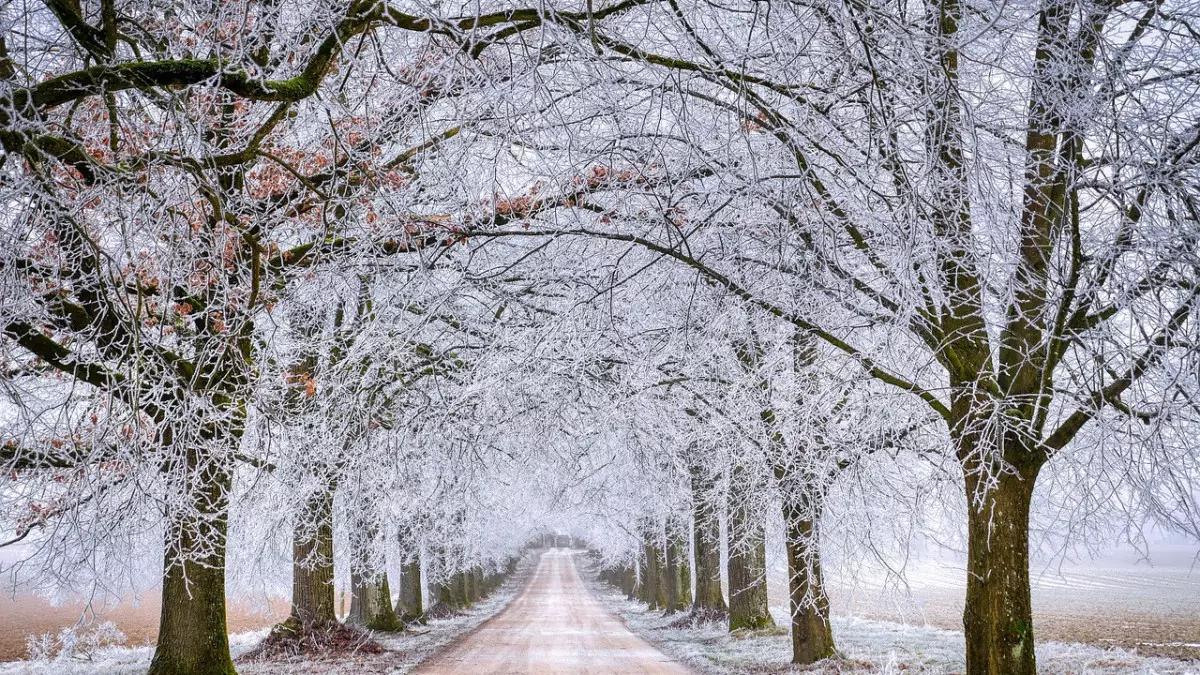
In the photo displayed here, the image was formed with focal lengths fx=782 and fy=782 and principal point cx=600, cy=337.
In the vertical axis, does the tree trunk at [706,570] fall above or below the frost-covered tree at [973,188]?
below

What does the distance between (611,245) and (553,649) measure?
1260cm

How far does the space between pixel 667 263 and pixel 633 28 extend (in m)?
2.24

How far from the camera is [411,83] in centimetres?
500

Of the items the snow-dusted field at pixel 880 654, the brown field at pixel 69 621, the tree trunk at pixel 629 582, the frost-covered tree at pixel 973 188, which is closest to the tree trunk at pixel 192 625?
the frost-covered tree at pixel 973 188

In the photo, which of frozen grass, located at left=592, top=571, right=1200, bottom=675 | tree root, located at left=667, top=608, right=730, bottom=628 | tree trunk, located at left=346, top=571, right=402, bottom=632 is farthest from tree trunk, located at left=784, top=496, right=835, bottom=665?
tree trunk, located at left=346, top=571, right=402, bottom=632

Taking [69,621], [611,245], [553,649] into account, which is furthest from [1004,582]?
[69,621]

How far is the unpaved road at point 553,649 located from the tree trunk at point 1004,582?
8219 mm

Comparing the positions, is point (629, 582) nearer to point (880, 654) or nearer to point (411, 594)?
point (411, 594)

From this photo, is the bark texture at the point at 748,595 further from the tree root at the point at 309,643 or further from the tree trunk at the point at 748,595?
the tree root at the point at 309,643

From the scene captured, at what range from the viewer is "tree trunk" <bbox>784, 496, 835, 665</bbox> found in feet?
33.7

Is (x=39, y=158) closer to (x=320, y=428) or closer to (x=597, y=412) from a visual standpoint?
(x=320, y=428)

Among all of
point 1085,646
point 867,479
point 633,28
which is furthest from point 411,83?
point 1085,646

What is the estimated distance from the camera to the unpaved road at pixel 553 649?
13961 millimetres

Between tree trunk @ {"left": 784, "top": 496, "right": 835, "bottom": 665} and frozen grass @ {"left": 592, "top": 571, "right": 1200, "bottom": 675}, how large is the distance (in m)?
0.31
